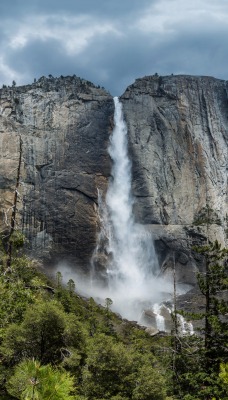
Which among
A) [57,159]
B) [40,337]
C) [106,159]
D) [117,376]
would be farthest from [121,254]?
[40,337]

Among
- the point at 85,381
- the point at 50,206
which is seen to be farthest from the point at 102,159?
the point at 85,381

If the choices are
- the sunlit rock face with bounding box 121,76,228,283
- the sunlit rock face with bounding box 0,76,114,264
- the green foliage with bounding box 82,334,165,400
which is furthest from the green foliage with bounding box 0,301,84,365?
the sunlit rock face with bounding box 121,76,228,283

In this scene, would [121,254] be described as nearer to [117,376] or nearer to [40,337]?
[117,376]

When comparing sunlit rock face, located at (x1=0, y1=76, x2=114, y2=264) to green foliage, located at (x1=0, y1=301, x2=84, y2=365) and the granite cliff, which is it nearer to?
the granite cliff

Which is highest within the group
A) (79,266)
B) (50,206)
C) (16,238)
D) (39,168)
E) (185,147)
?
(185,147)

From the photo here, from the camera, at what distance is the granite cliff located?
71312 millimetres

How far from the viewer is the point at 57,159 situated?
244ft

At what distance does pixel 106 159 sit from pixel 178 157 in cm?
1393

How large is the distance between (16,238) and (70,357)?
476 centimetres

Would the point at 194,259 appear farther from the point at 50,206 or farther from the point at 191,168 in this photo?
the point at 50,206

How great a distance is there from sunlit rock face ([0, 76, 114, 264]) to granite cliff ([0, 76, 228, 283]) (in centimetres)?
16

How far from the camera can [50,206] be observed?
237 ft

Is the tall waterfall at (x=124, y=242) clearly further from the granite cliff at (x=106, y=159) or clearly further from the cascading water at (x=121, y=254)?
the granite cliff at (x=106, y=159)

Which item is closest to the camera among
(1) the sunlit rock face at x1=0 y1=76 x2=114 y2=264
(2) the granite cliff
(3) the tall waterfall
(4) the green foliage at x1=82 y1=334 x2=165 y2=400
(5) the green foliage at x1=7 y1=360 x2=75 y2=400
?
(5) the green foliage at x1=7 y1=360 x2=75 y2=400
